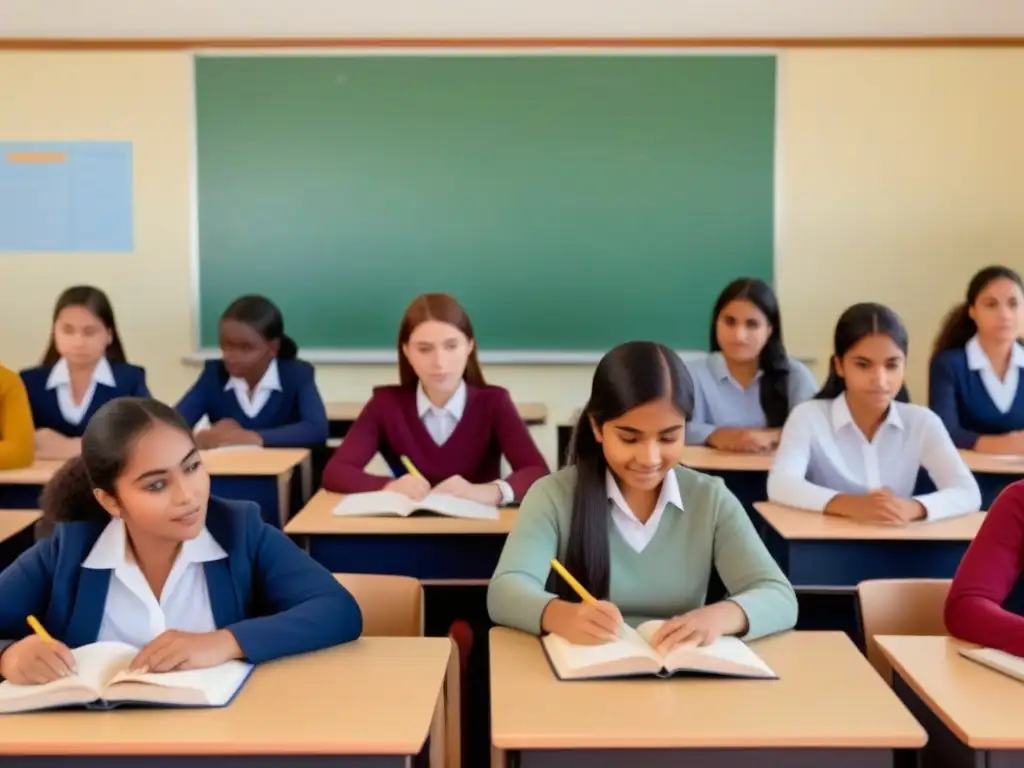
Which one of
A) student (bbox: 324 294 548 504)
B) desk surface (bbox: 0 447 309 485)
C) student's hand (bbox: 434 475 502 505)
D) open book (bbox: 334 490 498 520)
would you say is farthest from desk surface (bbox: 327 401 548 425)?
open book (bbox: 334 490 498 520)

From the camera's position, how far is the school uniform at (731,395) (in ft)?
12.3

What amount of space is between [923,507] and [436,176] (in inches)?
118

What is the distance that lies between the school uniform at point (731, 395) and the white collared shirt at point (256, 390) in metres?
1.58

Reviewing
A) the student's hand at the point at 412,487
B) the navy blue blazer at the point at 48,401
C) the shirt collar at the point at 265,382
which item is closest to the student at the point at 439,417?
the student's hand at the point at 412,487

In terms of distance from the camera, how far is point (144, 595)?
171cm

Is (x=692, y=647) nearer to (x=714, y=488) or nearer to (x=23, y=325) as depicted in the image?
(x=714, y=488)

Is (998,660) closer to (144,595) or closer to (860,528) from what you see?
(860,528)

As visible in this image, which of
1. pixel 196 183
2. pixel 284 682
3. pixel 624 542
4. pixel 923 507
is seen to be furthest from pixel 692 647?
pixel 196 183

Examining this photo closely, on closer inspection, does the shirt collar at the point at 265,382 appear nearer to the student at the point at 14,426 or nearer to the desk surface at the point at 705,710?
the student at the point at 14,426

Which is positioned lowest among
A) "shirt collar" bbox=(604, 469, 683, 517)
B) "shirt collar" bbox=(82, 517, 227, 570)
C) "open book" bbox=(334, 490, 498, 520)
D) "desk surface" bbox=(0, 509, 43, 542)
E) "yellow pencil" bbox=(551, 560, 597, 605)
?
"desk surface" bbox=(0, 509, 43, 542)

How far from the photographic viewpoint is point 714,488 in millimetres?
1953

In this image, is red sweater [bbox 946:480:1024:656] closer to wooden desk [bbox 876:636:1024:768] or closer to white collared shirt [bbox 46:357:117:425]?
wooden desk [bbox 876:636:1024:768]

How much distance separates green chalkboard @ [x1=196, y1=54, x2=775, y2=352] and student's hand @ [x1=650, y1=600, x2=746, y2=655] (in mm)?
3294

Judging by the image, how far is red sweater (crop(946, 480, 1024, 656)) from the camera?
169cm
